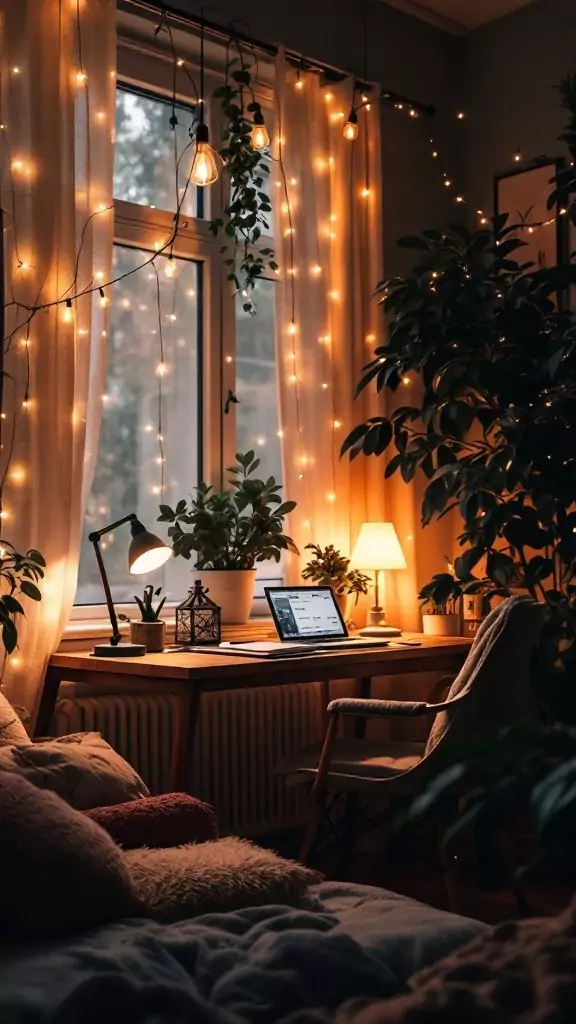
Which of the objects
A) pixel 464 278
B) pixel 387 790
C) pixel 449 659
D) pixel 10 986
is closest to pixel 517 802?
pixel 10 986

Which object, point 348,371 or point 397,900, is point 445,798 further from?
point 348,371

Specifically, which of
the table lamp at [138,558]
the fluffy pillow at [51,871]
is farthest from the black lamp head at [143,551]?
the fluffy pillow at [51,871]

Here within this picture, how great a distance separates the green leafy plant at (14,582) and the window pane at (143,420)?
0.47 meters

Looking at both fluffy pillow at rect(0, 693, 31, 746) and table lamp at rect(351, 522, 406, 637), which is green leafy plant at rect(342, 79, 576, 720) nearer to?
table lamp at rect(351, 522, 406, 637)

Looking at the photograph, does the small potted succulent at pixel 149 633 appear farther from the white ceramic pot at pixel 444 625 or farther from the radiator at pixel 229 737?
the white ceramic pot at pixel 444 625

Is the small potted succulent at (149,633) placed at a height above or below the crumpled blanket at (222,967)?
above

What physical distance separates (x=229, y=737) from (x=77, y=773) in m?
1.42

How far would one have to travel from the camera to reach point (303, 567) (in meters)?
4.06

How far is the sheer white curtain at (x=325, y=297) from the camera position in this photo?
13.4 ft

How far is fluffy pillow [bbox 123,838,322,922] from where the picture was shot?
181 centimetres

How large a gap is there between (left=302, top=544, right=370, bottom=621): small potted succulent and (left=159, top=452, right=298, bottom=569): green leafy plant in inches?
6.4

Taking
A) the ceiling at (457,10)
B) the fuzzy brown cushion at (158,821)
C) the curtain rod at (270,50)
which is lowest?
the fuzzy brown cushion at (158,821)

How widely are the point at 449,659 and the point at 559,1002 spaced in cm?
327

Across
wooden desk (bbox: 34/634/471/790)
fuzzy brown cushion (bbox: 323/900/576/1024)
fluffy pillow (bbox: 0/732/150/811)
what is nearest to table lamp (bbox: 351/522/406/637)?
wooden desk (bbox: 34/634/471/790)
